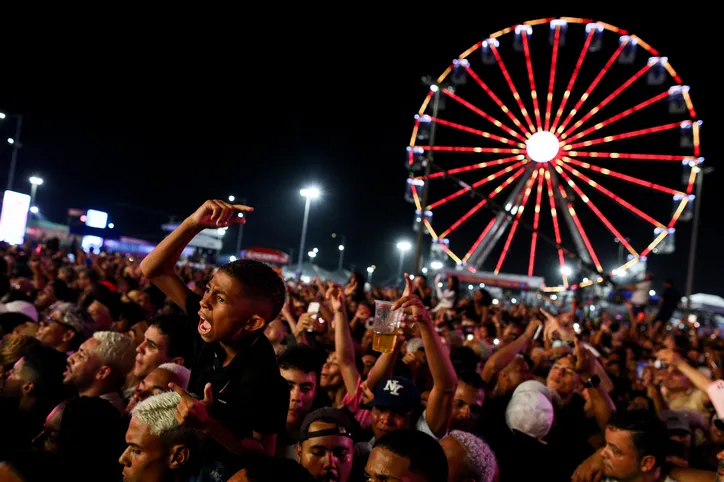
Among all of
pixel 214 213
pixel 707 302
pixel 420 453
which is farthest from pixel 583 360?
pixel 707 302

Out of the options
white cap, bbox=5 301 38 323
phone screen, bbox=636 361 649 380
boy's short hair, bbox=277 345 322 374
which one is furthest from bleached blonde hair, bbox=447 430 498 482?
phone screen, bbox=636 361 649 380

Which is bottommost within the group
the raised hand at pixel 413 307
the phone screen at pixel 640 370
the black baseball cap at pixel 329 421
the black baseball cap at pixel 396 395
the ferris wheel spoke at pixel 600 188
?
the phone screen at pixel 640 370

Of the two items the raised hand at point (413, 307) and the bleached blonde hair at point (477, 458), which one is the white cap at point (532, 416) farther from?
the raised hand at point (413, 307)

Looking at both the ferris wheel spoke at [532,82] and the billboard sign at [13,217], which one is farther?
the ferris wheel spoke at [532,82]

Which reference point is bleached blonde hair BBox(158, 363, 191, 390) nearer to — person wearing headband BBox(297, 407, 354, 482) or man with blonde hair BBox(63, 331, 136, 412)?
man with blonde hair BBox(63, 331, 136, 412)

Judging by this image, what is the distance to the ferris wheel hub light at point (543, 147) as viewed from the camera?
21109mm

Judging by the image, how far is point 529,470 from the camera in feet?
12.1

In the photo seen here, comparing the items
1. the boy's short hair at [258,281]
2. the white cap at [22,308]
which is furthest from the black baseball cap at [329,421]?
the white cap at [22,308]

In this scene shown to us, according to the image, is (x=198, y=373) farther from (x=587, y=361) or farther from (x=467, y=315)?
(x=467, y=315)

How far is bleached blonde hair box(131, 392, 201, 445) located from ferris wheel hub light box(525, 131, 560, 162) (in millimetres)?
20458

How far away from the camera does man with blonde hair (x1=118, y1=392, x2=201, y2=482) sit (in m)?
2.25

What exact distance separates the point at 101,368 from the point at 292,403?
128cm

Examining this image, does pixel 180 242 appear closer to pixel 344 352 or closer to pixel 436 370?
pixel 436 370

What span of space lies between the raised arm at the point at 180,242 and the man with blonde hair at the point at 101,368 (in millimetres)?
1222
